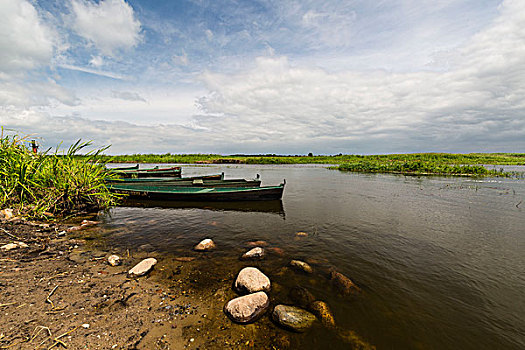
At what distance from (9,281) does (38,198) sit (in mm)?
6708

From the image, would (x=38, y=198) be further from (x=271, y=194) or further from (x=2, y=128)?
(x=271, y=194)

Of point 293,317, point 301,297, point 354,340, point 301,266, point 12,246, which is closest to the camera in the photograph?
point 354,340

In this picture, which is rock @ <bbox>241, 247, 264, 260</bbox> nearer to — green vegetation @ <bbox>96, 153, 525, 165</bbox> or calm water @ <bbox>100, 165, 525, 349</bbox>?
calm water @ <bbox>100, 165, 525, 349</bbox>

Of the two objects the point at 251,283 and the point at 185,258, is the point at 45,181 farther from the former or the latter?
the point at 251,283

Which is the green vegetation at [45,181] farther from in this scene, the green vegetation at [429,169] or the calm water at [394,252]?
the green vegetation at [429,169]

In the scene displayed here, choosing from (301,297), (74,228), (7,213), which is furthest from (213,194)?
(301,297)

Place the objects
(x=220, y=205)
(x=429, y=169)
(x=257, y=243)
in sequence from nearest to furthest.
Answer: (x=257, y=243) < (x=220, y=205) < (x=429, y=169)

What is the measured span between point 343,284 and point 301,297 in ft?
4.57

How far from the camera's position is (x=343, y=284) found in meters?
5.91

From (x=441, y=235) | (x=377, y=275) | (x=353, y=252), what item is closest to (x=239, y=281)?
(x=377, y=275)

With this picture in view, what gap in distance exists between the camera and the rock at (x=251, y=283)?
538 cm

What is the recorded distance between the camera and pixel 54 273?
5746mm

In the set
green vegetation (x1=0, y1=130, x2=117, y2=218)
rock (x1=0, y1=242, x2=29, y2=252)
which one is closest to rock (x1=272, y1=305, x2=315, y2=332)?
rock (x1=0, y1=242, x2=29, y2=252)

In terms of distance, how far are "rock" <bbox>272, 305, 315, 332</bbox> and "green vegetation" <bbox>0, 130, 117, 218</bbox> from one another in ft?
35.8
